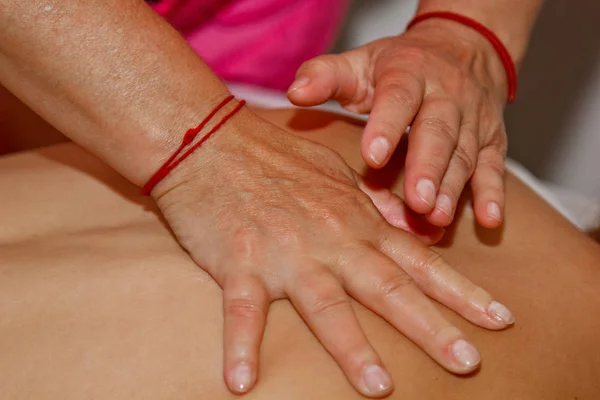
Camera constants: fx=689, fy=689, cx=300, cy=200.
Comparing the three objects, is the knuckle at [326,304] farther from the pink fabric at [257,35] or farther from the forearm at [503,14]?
the pink fabric at [257,35]

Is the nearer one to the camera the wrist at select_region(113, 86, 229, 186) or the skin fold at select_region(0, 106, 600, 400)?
the skin fold at select_region(0, 106, 600, 400)

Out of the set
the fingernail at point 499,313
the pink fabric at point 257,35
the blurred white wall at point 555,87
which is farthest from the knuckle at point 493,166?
the blurred white wall at point 555,87

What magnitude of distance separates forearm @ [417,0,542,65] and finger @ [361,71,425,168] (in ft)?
0.81

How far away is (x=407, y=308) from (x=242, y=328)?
161mm

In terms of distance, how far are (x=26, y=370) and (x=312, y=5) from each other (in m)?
0.92

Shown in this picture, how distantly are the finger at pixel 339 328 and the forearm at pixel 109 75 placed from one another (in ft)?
0.75

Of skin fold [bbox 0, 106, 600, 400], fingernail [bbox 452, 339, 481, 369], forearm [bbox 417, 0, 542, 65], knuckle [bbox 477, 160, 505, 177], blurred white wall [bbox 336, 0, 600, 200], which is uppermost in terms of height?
forearm [bbox 417, 0, 542, 65]

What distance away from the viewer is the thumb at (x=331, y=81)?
0.83 meters

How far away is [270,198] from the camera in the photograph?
2.43 feet

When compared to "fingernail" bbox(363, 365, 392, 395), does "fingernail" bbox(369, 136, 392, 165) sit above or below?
above

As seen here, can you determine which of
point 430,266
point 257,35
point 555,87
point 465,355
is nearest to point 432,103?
point 430,266

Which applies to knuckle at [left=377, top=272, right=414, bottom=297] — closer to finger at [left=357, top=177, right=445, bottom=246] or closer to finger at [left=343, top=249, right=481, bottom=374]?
finger at [left=343, top=249, right=481, bottom=374]

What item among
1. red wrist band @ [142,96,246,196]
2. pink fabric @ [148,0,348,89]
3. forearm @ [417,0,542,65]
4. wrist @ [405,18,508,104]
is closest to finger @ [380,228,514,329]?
red wrist band @ [142,96,246,196]

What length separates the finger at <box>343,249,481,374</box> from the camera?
650 mm
